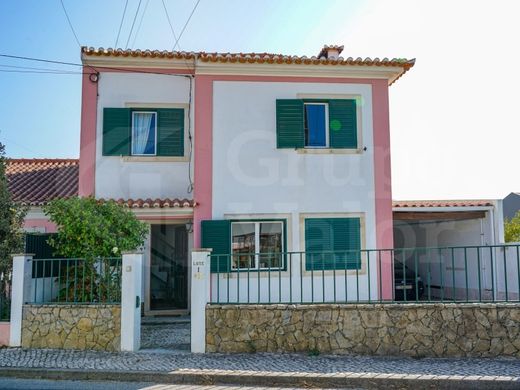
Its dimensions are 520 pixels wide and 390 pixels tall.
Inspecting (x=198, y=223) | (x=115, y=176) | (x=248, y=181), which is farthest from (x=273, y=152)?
(x=115, y=176)

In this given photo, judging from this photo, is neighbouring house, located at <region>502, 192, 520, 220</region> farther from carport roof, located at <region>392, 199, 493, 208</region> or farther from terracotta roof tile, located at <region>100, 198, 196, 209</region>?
terracotta roof tile, located at <region>100, 198, 196, 209</region>

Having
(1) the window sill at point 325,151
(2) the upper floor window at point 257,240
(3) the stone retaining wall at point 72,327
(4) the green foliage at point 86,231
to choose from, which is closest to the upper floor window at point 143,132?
(2) the upper floor window at point 257,240

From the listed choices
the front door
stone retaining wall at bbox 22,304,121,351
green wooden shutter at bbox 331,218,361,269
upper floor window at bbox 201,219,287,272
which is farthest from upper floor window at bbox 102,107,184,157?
stone retaining wall at bbox 22,304,121,351

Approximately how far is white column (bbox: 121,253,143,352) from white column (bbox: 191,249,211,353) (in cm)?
107

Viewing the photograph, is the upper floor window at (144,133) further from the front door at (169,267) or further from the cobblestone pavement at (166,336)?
the cobblestone pavement at (166,336)

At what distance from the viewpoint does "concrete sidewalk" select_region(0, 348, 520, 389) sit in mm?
6973

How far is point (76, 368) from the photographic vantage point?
7.54 m

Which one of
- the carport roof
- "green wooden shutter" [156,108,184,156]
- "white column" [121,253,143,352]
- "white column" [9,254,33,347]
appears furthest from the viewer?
the carport roof

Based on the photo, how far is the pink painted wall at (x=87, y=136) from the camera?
40.2 ft

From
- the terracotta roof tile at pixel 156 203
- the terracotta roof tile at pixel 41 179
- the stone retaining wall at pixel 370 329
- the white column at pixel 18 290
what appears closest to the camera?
the stone retaining wall at pixel 370 329

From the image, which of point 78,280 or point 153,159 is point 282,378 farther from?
point 153,159

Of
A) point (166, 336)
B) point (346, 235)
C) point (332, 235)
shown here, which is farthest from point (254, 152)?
point (166, 336)

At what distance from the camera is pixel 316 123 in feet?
41.8

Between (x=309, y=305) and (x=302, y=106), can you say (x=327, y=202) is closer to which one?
(x=302, y=106)
